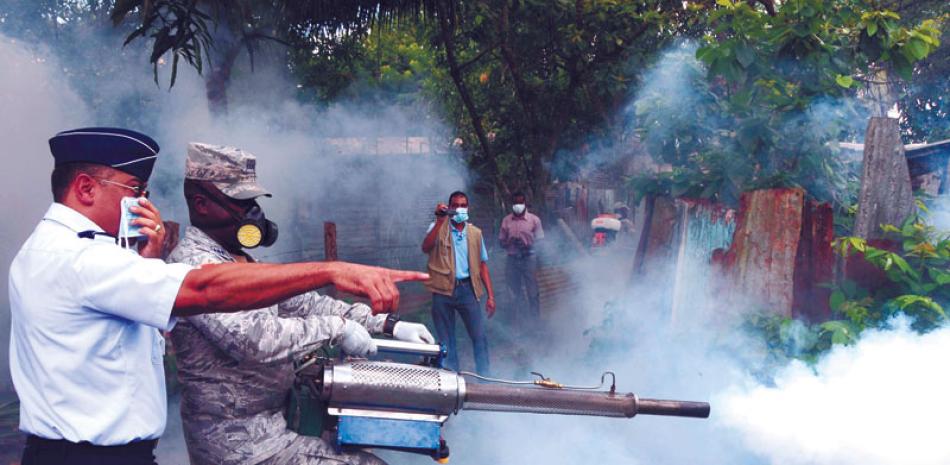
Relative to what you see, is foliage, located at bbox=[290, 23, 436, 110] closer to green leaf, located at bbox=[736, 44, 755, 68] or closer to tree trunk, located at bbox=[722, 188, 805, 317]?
green leaf, located at bbox=[736, 44, 755, 68]

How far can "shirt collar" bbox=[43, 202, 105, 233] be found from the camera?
198cm

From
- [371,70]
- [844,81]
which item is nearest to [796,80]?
[844,81]

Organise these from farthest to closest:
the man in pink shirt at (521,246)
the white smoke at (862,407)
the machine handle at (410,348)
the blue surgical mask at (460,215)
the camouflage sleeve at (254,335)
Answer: the man in pink shirt at (521,246), the blue surgical mask at (460,215), the white smoke at (862,407), the machine handle at (410,348), the camouflage sleeve at (254,335)

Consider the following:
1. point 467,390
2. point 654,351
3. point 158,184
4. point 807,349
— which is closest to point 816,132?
point 807,349

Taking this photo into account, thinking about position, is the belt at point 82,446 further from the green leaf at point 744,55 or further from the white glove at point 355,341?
the green leaf at point 744,55

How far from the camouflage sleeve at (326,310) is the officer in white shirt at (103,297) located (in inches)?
43.8

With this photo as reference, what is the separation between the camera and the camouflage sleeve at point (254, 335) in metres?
2.47

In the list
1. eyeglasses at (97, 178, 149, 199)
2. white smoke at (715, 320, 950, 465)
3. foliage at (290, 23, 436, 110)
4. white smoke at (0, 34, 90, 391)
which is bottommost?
white smoke at (715, 320, 950, 465)

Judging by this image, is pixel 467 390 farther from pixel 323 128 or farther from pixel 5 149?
pixel 323 128

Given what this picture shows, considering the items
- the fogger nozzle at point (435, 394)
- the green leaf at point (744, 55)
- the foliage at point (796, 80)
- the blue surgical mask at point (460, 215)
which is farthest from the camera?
the blue surgical mask at point (460, 215)

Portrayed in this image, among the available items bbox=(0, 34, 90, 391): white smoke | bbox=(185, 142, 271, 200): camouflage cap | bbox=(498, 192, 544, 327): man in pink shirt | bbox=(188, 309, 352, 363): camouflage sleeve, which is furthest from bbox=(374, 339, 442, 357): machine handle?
bbox=(0, 34, 90, 391): white smoke

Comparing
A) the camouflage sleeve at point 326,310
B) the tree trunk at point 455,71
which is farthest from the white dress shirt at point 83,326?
the tree trunk at point 455,71

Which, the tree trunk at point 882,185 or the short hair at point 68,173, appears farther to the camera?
the tree trunk at point 882,185

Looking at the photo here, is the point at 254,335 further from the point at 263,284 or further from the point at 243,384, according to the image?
the point at 263,284
